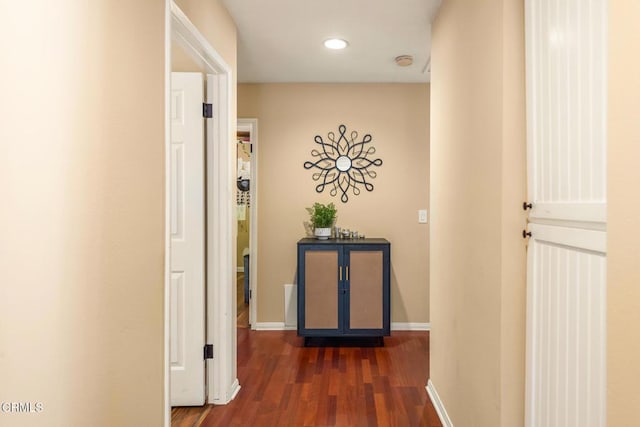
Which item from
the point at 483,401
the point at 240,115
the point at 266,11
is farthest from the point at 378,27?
the point at 483,401

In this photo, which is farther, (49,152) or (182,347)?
(182,347)

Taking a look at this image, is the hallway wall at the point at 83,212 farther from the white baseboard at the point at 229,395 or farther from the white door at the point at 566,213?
the white door at the point at 566,213

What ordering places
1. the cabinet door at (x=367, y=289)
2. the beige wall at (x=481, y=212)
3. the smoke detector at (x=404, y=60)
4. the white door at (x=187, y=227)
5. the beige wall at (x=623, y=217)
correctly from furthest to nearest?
the cabinet door at (x=367, y=289) → the smoke detector at (x=404, y=60) → the white door at (x=187, y=227) → the beige wall at (x=481, y=212) → the beige wall at (x=623, y=217)

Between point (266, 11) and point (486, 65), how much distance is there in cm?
155

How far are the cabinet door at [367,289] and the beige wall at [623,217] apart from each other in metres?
2.85

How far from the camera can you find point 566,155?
4.06ft

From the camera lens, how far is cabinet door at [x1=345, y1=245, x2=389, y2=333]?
12.2ft

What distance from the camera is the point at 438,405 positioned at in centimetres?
251

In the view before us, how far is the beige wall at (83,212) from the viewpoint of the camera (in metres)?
0.93

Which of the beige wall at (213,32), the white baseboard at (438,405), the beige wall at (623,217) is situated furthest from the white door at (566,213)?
the beige wall at (213,32)

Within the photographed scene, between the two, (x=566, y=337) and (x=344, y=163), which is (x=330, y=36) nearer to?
(x=344, y=163)

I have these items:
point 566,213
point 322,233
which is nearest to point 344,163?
point 322,233

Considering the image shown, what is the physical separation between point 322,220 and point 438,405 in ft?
6.46

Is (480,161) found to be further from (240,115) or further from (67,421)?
(240,115)
